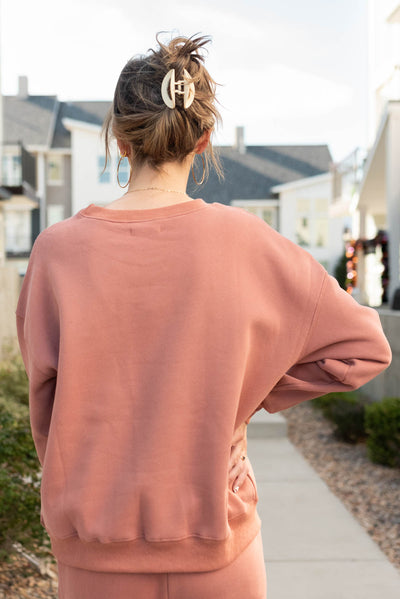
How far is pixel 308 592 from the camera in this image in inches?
139

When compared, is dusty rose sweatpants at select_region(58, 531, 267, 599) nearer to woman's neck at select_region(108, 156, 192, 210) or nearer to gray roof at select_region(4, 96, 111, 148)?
woman's neck at select_region(108, 156, 192, 210)

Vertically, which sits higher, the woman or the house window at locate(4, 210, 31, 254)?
the woman

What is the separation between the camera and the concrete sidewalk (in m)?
3.59

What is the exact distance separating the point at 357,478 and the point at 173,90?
17.3ft

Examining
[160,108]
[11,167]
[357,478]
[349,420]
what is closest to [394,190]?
[349,420]

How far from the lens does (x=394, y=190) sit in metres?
11.2

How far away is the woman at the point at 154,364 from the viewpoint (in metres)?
1.36

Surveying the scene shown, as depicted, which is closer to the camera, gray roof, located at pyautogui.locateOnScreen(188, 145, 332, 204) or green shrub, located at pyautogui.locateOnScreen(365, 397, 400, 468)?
green shrub, located at pyautogui.locateOnScreen(365, 397, 400, 468)

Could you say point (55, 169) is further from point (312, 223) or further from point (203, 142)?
point (203, 142)

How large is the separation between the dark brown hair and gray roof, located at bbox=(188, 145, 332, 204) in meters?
29.5

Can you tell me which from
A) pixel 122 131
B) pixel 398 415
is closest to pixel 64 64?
pixel 398 415

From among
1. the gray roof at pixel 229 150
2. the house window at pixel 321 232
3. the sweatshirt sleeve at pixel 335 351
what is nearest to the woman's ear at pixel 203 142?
the sweatshirt sleeve at pixel 335 351

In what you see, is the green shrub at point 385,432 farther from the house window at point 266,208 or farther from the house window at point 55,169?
the house window at point 55,169

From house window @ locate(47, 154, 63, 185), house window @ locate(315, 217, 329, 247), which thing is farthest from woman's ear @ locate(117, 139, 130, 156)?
house window @ locate(47, 154, 63, 185)
